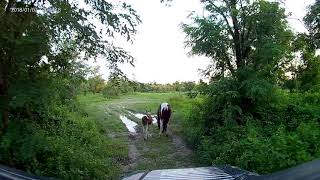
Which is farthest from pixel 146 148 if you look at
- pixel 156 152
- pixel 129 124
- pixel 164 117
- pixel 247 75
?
pixel 129 124

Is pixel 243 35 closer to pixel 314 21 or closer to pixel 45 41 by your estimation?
pixel 314 21

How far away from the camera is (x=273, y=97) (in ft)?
48.3

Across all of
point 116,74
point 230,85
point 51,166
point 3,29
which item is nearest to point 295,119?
point 230,85

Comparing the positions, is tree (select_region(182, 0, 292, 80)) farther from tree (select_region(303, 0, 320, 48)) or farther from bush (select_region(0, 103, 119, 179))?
bush (select_region(0, 103, 119, 179))

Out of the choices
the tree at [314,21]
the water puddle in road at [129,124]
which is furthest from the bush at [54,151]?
the tree at [314,21]

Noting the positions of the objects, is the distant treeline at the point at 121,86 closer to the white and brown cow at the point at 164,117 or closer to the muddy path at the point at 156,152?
the white and brown cow at the point at 164,117

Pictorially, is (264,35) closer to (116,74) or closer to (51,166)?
(116,74)

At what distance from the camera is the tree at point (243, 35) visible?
14.3m

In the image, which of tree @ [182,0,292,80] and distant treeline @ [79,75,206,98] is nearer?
distant treeline @ [79,75,206,98]

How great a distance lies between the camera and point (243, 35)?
1534 centimetres

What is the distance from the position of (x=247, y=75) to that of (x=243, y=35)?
1770 millimetres

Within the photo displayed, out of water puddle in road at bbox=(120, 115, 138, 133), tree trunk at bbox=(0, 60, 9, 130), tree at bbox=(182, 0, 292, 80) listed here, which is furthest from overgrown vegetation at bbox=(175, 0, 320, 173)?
tree trunk at bbox=(0, 60, 9, 130)

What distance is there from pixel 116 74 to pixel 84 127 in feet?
20.8

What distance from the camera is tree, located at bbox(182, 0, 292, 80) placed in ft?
47.0
